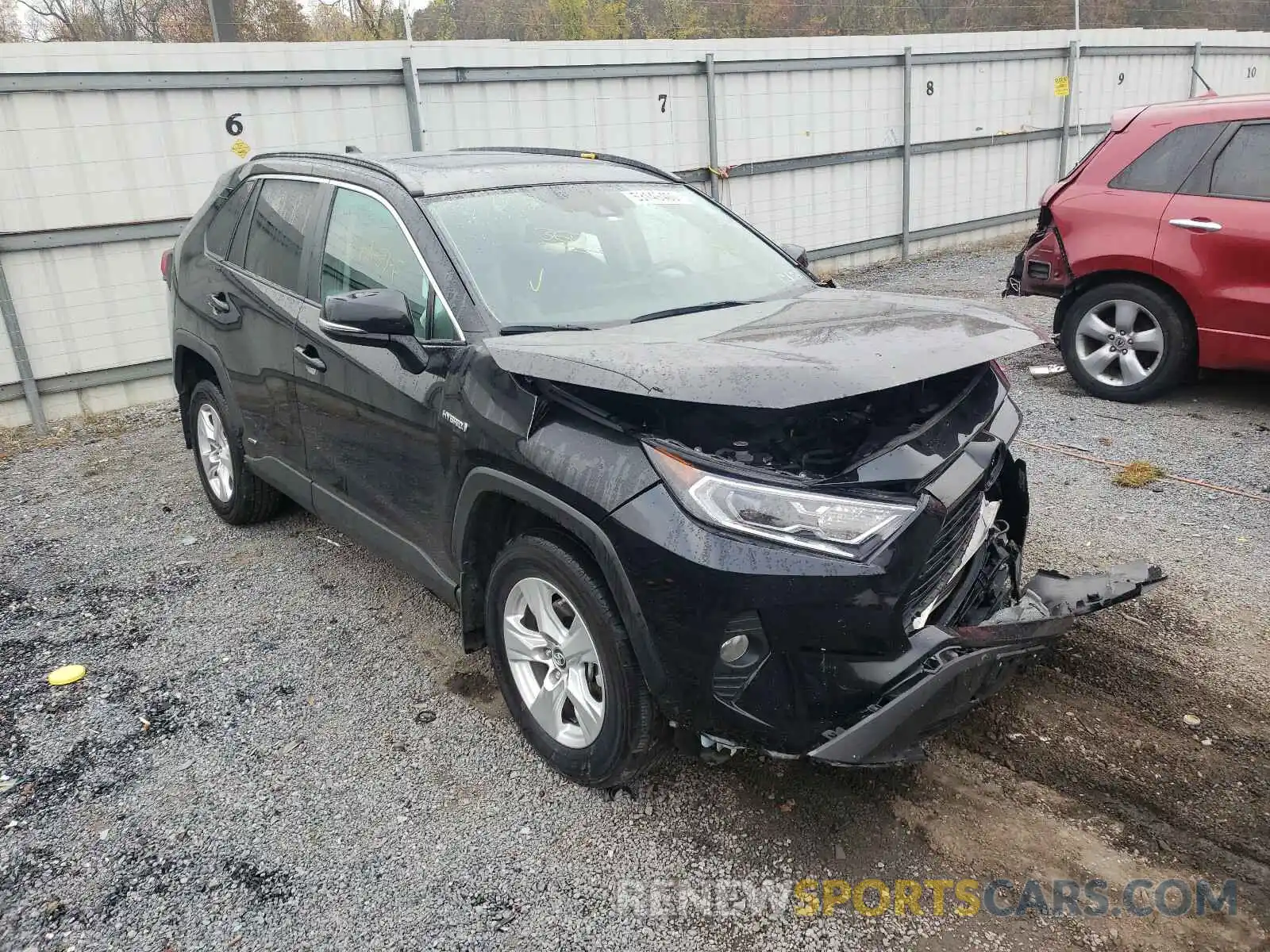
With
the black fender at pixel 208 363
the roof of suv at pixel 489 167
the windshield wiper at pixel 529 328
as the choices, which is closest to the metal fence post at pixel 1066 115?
the roof of suv at pixel 489 167

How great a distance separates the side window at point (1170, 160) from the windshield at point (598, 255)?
3297 millimetres

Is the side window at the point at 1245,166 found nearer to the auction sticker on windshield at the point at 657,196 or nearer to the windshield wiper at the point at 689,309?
the auction sticker on windshield at the point at 657,196

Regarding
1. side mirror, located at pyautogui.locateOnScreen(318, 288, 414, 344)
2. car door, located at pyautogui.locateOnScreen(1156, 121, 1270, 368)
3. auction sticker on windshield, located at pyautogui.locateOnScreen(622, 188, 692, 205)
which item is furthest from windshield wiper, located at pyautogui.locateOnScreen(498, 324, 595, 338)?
car door, located at pyautogui.locateOnScreen(1156, 121, 1270, 368)

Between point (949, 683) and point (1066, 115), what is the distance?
45.7 feet

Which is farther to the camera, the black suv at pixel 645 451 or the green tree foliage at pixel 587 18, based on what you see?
the green tree foliage at pixel 587 18

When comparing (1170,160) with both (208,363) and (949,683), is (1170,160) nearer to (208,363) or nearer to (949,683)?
(949,683)

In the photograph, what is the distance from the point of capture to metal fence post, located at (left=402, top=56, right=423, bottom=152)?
26.7 ft

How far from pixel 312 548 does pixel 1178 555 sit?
13.5 feet

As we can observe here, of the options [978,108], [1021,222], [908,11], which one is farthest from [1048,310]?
[908,11]

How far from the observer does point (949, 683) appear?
7.56ft

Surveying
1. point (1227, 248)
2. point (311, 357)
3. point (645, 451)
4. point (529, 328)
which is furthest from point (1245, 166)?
point (311, 357)

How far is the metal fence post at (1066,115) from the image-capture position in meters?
13.4

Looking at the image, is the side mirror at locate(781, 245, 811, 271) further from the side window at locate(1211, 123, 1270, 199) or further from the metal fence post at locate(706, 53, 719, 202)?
the metal fence post at locate(706, 53, 719, 202)

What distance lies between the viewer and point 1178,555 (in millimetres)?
4121
